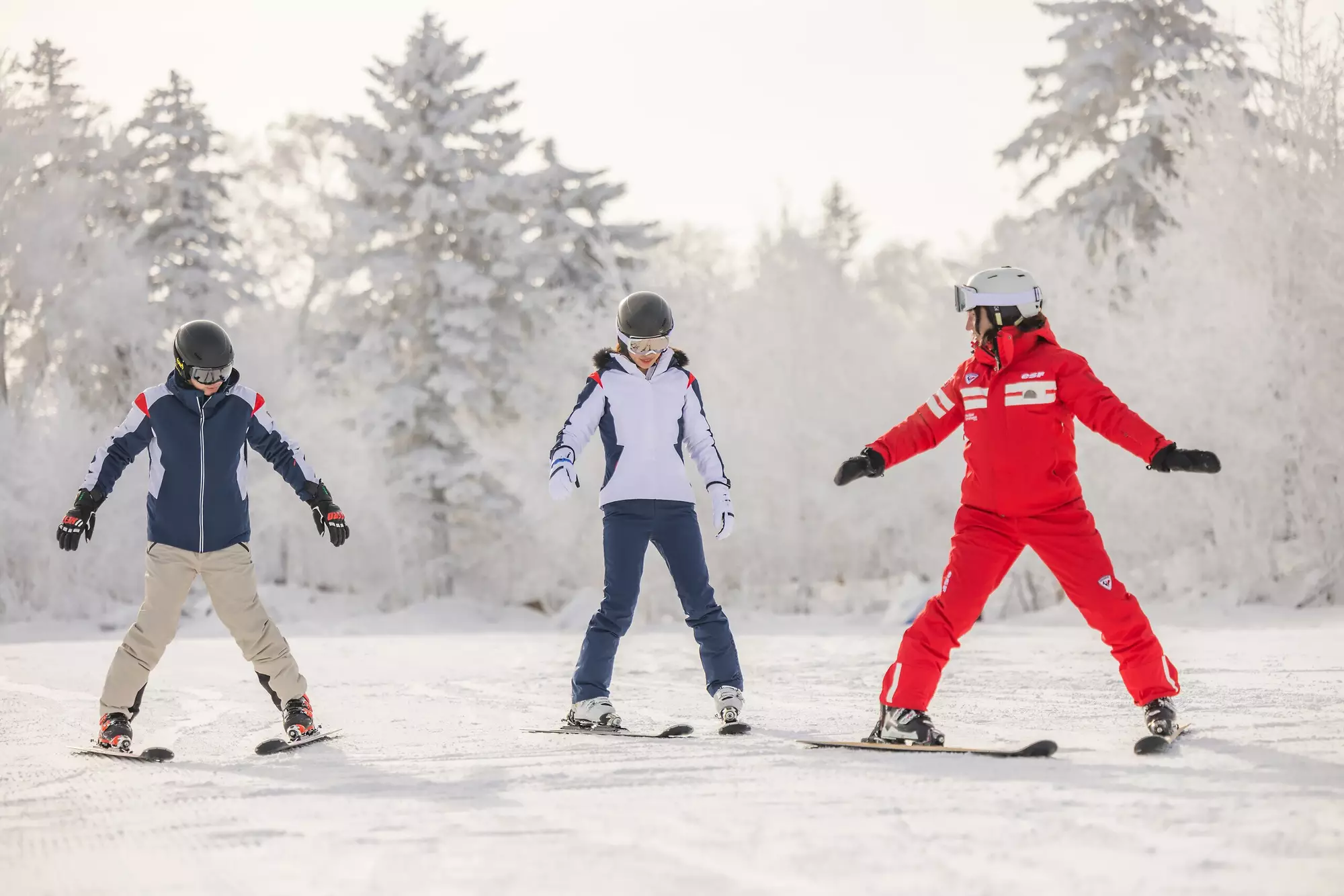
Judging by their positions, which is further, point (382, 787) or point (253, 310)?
point (253, 310)

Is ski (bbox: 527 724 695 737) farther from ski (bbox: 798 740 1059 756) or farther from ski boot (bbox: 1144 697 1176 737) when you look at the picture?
ski boot (bbox: 1144 697 1176 737)

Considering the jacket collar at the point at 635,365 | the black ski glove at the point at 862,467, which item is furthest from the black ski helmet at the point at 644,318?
the black ski glove at the point at 862,467

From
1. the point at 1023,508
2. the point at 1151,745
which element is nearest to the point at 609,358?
the point at 1023,508

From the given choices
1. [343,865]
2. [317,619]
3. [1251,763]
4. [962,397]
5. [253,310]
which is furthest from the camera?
[253,310]

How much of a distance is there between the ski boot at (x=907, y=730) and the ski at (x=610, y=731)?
77 centimetres

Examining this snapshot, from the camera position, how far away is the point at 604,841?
2928 millimetres

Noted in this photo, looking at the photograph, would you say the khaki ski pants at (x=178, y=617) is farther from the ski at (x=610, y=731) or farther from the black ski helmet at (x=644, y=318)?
the black ski helmet at (x=644, y=318)

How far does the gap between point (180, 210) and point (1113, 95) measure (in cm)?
1833

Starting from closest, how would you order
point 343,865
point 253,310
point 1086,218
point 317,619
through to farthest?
point 343,865 < point 317,619 < point 1086,218 < point 253,310

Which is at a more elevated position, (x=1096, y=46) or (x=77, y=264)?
(x=1096, y=46)

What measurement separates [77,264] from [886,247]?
2812 centimetres

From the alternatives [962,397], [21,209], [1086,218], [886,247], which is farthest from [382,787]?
[886,247]

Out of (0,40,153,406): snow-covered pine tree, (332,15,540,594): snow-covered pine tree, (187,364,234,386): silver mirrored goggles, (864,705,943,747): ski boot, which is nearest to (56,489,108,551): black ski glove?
(187,364,234,386): silver mirrored goggles

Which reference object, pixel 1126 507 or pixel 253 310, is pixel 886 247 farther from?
pixel 1126 507
